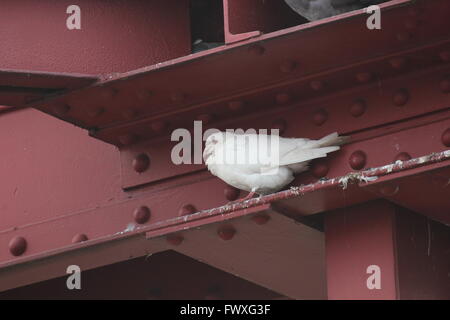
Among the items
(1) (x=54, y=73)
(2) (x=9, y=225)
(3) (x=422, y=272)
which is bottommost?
(3) (x=422, y=272)

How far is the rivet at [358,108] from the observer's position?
6.99m

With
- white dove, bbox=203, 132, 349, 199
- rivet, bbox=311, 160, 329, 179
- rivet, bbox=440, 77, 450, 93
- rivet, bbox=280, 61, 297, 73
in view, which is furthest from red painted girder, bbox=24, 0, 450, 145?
rivet, bbox=311, 160, 329, 179

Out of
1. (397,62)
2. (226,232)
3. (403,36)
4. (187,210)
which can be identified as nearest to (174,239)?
(226,232)

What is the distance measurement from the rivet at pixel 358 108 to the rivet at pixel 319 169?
277 millimetres

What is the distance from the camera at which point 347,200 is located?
6684mm

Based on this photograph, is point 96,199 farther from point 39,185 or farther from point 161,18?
point 161,18

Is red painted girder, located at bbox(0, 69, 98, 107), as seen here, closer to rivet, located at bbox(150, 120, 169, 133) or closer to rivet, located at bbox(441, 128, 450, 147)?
rivet, located at bbox(150, 120, 169, 133)

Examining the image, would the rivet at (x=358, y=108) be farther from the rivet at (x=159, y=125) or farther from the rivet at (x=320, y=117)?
the rivet at (x=159, y=125)

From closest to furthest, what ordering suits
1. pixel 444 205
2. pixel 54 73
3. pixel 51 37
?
pixel 444 205 < pixel 54 73 < pixel 51 37

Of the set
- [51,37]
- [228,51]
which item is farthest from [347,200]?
[51,37]

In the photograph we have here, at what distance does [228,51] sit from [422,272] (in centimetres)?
139

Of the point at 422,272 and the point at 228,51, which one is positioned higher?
the point at 228,51

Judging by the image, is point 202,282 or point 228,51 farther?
point 202,282

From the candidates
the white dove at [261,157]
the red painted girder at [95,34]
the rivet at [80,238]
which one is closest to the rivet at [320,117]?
the white dove at [261,157]
